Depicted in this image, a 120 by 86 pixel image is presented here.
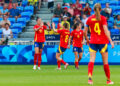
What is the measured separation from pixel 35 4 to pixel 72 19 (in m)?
4.83

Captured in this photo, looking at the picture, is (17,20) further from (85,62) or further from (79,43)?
(79,43)

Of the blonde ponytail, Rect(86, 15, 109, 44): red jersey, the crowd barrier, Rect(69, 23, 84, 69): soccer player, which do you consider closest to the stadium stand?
the crowd barrier

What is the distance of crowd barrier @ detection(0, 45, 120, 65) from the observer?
1049 inches

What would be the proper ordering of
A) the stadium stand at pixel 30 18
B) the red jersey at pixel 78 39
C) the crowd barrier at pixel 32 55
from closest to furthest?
the red jersey at pixel 78 39, the crowd barrier at pixel 32 55, the stadium stand at pixel 30 18

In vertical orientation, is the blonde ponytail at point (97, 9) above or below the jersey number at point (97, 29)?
above

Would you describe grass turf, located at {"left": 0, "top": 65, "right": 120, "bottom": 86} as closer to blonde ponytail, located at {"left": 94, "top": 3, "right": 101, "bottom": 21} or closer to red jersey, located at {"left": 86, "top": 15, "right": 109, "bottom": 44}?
red jersey, located at {"left": 86, "top": 15, "right": 109, "bottom": 44}

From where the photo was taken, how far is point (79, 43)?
73.1 ft

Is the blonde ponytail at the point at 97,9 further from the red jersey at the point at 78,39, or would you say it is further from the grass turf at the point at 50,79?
the red jersey at the point at 78,39

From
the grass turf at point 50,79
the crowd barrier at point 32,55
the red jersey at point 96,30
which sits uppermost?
the red jersey at point 96,30

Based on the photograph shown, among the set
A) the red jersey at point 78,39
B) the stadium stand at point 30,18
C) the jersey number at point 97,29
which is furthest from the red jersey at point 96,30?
the stadium stand at point 30,18

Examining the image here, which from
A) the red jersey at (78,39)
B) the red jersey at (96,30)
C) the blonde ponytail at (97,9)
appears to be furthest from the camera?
the red jersey at (78,39)

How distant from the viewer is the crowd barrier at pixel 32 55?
26641mm

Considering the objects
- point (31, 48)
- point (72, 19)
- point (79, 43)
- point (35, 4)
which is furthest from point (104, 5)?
point (79, 43)

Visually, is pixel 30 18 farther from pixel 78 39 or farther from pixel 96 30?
pixel 96 30
